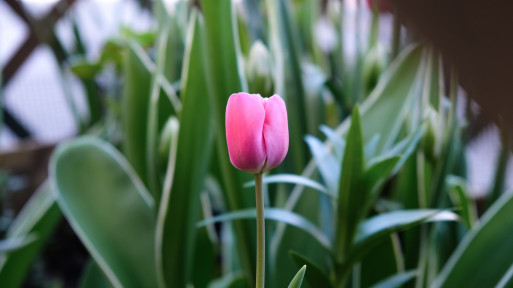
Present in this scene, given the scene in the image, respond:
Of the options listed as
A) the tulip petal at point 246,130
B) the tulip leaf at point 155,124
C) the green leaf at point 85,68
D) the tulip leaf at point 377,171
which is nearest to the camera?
the tulip petal at point 246,130

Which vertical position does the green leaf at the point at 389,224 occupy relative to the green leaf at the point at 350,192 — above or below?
below

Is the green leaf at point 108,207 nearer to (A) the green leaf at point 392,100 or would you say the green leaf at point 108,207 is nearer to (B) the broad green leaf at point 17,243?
(B) the broad green leaf at point 17,243

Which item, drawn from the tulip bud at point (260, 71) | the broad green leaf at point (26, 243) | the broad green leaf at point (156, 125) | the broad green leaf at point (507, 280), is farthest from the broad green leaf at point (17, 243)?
the broad green leaf at point (507, 280)

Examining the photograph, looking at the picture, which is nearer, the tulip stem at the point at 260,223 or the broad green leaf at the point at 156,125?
the tulip stem at the point at 260,223

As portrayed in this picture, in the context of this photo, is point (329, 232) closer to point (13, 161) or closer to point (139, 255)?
point (139, 255)

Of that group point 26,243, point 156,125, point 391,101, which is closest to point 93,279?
point 26,243

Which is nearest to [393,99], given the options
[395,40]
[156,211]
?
[395,40]

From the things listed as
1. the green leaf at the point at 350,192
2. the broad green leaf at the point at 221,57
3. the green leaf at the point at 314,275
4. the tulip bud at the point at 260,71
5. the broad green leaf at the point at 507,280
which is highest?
the broad green leaf at the point at 221,57

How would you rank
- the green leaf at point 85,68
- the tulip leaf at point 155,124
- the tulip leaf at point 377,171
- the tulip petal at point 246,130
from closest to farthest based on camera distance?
the tulip petal at point 246,130 → the tulip leaf at point 377,171 → the tulip leaf at point 155,124 → the green leaf at point 85,68
